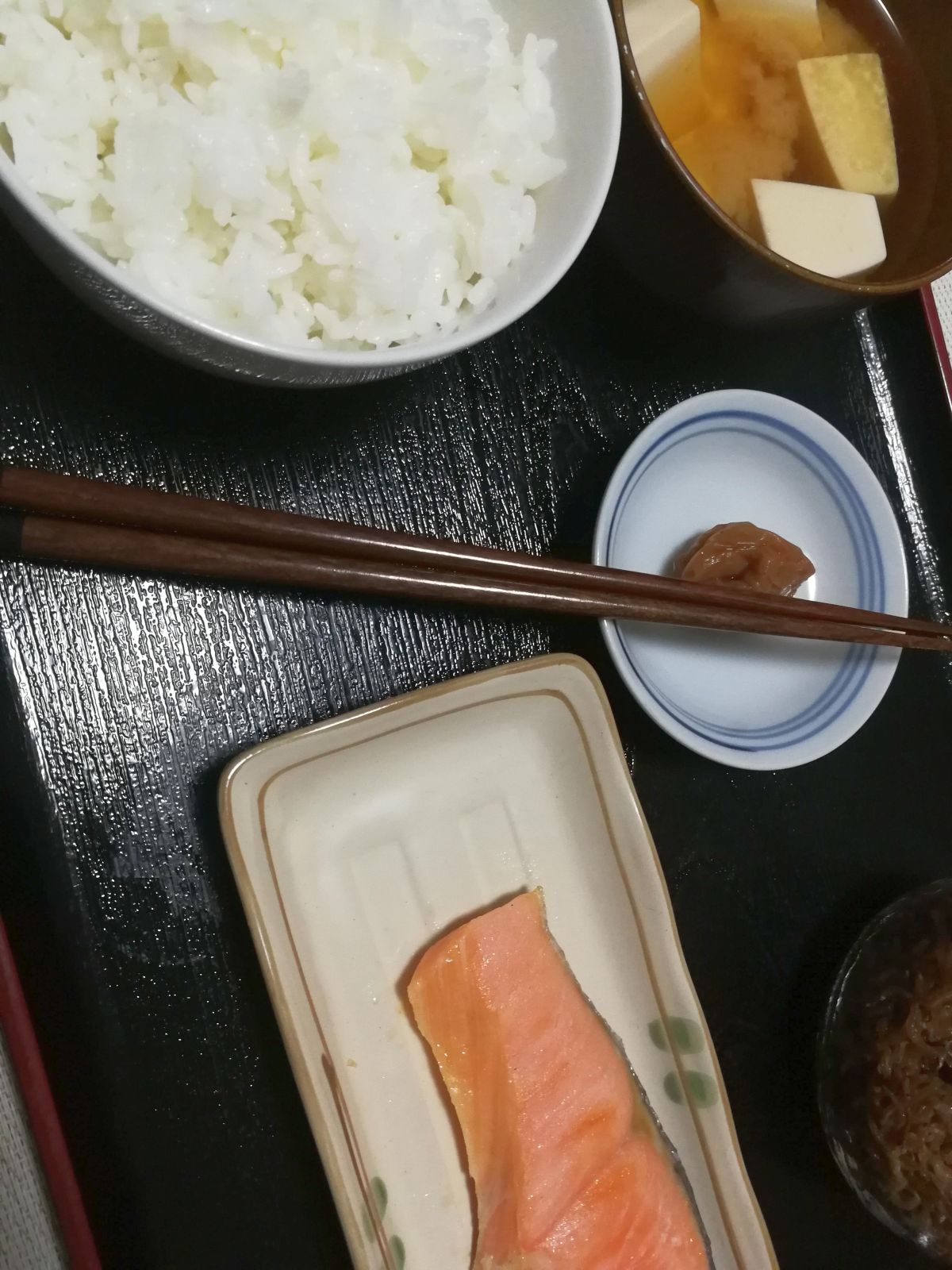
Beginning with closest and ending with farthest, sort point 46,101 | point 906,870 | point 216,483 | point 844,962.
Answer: point 46,101, point 216,483, point 844,962, point 906,870

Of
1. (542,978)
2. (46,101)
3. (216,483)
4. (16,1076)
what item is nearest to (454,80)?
(46,101)

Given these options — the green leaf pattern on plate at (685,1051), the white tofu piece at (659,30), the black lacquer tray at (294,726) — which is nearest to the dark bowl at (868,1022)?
the black lacquer tray at (294,726)

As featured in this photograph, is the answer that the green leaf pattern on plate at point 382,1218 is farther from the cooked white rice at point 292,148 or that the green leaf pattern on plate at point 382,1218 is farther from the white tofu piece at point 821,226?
the white tofu piece at point 821,226

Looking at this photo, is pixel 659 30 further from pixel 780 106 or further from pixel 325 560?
pixel 325 560

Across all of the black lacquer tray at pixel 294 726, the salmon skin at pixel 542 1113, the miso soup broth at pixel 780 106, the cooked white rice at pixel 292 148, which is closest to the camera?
the cooked white rice at pixel 292 148

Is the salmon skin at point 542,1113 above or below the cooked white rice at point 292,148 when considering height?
below

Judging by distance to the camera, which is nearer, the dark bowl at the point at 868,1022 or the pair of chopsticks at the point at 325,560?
the pair of chopsticks at the point at 325,560

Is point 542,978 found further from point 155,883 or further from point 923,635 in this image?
point 923,635
